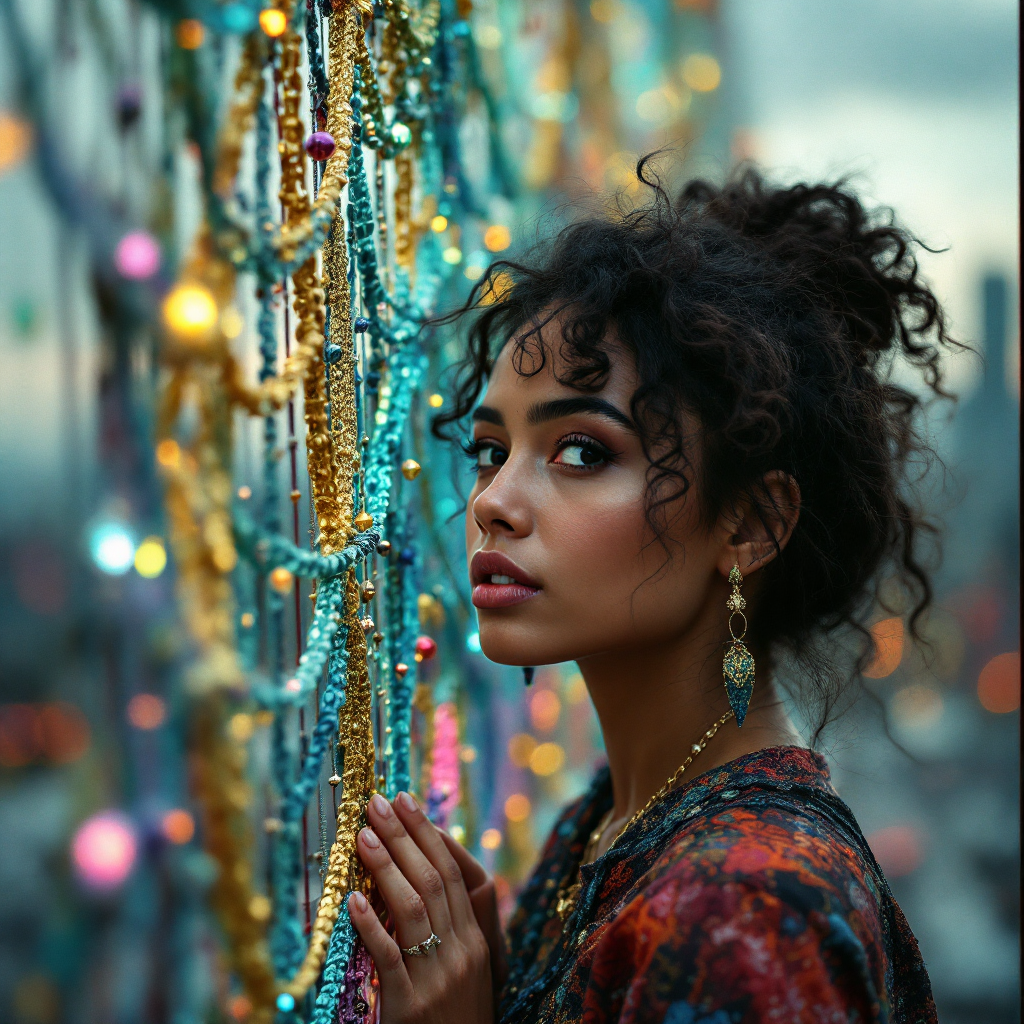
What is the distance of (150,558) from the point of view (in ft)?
1.80

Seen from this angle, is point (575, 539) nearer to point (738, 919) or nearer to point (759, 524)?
point (759, 524)

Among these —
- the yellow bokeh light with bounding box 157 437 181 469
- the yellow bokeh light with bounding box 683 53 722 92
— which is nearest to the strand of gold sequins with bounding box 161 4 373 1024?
the yellow bokeh light with bounding box 157 437 181 469

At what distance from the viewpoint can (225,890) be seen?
560 mm

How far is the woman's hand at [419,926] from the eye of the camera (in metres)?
0.82

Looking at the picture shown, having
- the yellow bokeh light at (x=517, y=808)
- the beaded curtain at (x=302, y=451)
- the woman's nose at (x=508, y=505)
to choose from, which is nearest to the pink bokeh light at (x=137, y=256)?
the beaded curtain at (x=302, y=451)

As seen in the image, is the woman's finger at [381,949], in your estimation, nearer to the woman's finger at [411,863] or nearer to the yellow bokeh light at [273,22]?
the woman's finger at [411,863]

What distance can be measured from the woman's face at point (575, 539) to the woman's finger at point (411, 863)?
7.3 inches

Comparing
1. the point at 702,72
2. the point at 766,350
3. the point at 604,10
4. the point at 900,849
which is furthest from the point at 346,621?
the point at 900,849

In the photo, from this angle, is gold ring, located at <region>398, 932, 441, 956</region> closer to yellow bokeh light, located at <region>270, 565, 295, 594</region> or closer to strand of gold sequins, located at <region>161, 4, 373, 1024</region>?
strand of gold sequins, located at <region>161, 4, 373, 1024</region>

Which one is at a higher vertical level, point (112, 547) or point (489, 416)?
point (489, 416)

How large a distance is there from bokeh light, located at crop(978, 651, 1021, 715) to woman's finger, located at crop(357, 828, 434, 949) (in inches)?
65.6

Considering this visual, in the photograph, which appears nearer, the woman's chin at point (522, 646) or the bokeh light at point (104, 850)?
the bokeh light at point (104, 850)

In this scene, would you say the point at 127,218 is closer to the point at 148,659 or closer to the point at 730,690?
the point at 148,659

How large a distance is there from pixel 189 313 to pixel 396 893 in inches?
21.9
